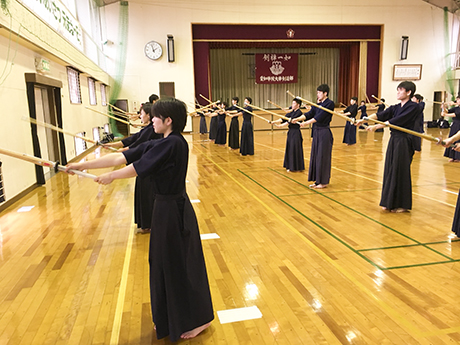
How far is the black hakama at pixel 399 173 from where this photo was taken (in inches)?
201

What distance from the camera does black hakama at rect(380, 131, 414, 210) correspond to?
5.09 metres

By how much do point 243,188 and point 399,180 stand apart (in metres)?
2.83

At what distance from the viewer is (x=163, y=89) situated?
19.3 meters

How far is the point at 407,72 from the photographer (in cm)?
2127

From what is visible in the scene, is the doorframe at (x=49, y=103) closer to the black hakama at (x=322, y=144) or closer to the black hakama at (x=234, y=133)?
the black hakama at (x=234, y=133)

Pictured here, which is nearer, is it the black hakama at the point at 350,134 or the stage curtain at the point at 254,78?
the black hakama at the point at 350,134

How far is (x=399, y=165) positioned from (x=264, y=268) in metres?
2.80

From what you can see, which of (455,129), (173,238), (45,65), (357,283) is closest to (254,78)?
(455,129)

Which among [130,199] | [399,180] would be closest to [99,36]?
[130,199]

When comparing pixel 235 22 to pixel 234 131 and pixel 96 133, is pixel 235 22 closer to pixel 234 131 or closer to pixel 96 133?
pixel 234 131

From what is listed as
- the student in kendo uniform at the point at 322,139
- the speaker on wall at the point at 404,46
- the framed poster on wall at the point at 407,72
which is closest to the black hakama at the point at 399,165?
the student in kendo uniform at the point at 322,139

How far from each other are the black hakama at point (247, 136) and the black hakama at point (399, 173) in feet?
19.1

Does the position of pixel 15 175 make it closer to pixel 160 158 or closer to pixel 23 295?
pixel 23 295

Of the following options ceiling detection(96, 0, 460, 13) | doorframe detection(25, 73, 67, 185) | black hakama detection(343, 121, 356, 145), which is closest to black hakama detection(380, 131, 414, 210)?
doorframe detection(25, 73, 67, 185)
